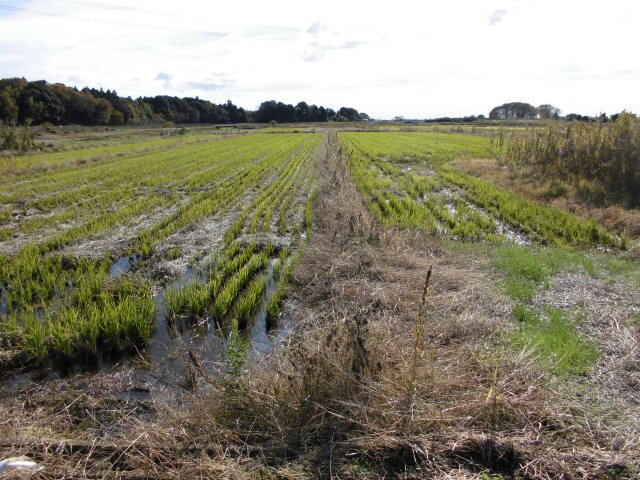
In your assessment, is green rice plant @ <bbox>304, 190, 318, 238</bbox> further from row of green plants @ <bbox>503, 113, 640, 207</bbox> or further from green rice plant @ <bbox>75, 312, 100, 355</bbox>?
row of green plants @ <bbox>503, 113, 640, 207</bbox>

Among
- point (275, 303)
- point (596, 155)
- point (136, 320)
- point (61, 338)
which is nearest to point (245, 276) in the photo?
point (275, 303)

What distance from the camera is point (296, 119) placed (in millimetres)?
93875

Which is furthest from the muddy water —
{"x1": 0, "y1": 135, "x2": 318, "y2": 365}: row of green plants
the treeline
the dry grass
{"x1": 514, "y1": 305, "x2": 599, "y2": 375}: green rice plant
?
the treeline

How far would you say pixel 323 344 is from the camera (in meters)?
3.99

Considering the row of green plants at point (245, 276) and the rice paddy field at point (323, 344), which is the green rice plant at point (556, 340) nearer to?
the rice paddy field at point (323, 344)

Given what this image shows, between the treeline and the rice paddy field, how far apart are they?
23.0m

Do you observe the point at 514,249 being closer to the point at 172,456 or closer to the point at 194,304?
the point at 194,304

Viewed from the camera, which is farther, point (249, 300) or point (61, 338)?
point (249, 300)

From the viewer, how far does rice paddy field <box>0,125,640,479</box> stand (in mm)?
3104

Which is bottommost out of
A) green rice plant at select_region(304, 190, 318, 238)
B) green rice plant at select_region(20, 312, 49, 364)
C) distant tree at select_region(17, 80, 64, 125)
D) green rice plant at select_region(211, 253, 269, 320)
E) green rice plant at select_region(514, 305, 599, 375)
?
green rice plant at select_region(20, 312, 49, 364)

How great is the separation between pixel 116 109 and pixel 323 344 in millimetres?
74975

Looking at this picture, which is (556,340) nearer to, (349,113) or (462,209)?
(462,209)

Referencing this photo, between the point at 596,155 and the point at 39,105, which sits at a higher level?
the point at 39,105

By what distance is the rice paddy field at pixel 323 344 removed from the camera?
310 cm
